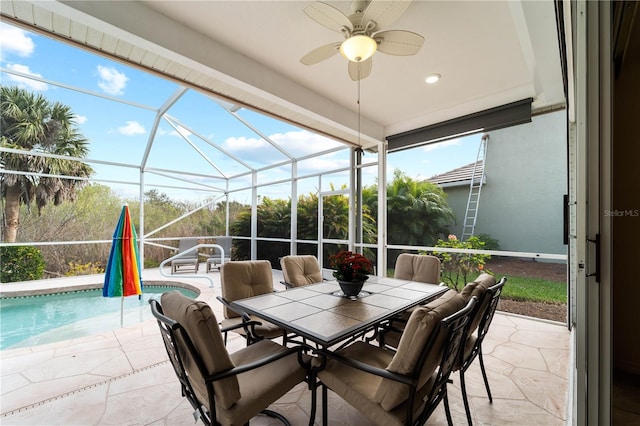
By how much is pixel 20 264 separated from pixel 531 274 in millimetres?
9769

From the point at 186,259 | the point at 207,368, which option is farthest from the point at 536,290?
the point at 186,259

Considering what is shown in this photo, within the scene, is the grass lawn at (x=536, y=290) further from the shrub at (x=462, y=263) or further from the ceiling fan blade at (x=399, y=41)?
the ceiling fan blade at (x=399, y=41)

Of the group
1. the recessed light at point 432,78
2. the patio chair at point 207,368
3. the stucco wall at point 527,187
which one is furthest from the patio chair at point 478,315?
the stucco wall at point 527,187

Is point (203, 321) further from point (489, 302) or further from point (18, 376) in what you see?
point (18, 376)

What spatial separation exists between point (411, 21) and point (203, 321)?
279 cm

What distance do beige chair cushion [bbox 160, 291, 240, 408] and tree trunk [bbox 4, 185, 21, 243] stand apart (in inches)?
270

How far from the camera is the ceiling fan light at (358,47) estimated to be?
2.00 metres

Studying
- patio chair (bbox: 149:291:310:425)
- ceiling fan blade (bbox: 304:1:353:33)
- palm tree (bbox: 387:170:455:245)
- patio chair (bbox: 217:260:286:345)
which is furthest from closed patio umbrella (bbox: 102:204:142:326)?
palm tree (bbox: 387:170:455:245)

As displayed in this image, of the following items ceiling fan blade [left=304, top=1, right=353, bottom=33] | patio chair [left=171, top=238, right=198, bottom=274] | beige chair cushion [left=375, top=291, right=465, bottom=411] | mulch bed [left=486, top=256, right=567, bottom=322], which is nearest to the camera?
beige chair cushion [left=375, top=291, right=465, bottom=411]

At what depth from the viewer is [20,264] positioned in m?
5.74

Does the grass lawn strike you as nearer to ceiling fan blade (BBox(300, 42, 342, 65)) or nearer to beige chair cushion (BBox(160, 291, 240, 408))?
ceiling fan blade (BBox(300, 42, 342, 65))

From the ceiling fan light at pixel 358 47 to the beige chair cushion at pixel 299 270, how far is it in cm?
208

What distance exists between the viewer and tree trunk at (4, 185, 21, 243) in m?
5.42

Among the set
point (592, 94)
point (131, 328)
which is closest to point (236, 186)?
point (131, 328)
